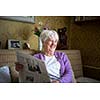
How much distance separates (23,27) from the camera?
1.40 metres

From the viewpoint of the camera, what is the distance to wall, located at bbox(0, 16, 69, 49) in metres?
1.36

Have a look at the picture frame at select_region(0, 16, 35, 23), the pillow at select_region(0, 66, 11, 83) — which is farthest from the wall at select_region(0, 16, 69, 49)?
the pillow at select_region(0, 66, 11, 83)

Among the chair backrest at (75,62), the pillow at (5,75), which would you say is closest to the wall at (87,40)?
the chair backrest at (75,62)

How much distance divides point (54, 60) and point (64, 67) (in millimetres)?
82

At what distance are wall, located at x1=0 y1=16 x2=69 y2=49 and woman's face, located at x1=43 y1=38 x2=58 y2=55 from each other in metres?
0.07

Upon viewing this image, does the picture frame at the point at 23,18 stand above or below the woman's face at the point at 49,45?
above

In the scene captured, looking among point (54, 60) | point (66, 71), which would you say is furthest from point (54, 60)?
point (66, 71)

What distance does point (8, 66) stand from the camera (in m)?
1.36

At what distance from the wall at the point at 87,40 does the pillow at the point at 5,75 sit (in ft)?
1.46

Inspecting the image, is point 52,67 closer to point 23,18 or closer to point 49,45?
point 49,45

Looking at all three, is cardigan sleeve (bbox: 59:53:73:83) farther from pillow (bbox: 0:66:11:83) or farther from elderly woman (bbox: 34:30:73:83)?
pillow (bbox: 0:66:11:83)

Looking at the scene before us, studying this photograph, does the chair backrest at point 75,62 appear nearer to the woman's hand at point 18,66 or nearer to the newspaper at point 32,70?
the newspaper at point 32,70

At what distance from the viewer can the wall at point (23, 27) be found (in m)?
1.36
